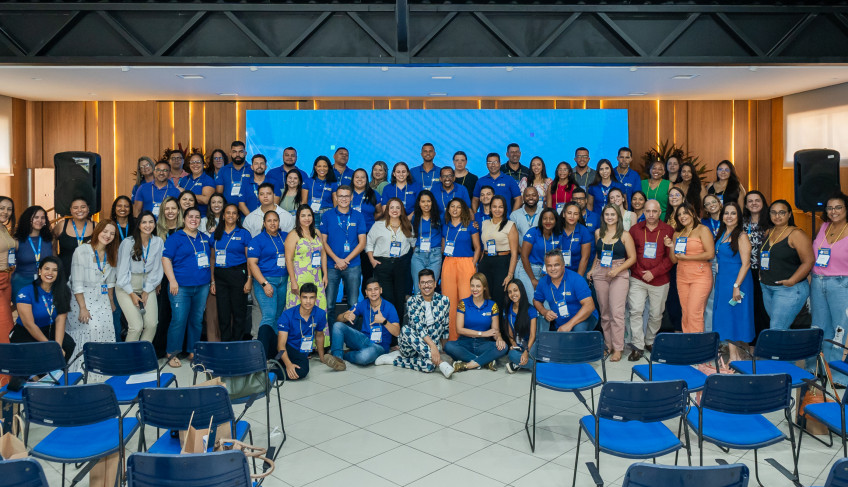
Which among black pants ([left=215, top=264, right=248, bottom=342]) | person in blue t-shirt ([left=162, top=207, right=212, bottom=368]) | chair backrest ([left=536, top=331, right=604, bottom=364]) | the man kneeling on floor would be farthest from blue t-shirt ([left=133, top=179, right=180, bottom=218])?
chair backrest ([left=536, top=331, right=604, bottom=364])

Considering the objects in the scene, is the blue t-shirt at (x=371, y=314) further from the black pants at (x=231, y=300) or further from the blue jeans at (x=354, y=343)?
the black pants at (x=231, y=300)

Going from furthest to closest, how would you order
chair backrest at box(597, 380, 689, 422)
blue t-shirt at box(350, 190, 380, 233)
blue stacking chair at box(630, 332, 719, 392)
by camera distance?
blue t-shirt at box(350, 190, 380, 233), blue stacking chair at box(630, 332, 719, 392), chair backrest at box(597, 380, 689, 422)

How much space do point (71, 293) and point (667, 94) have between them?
7.99m

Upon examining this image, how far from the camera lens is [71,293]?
552 centimetres

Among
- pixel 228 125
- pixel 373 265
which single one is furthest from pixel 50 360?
pixel 228 125

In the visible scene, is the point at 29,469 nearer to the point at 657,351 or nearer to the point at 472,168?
the point at 657,351

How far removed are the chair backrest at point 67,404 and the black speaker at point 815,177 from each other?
23.8 feet

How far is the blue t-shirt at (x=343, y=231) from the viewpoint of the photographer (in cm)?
688

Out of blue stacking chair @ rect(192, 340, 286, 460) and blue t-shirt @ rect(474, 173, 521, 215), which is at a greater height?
blue t-shirt @ rect(474, 173, 521, 215)

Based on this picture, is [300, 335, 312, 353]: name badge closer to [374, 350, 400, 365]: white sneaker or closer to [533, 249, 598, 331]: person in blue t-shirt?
[374, 350, 400, 365]: white sneaker

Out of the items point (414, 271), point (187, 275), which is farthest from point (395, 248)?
point (187, 275)

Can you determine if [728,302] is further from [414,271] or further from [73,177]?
[73,177]

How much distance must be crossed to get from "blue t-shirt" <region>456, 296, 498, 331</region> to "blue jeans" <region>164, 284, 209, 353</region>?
2450mm

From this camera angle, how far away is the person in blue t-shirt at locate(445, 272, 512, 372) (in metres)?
6.13
